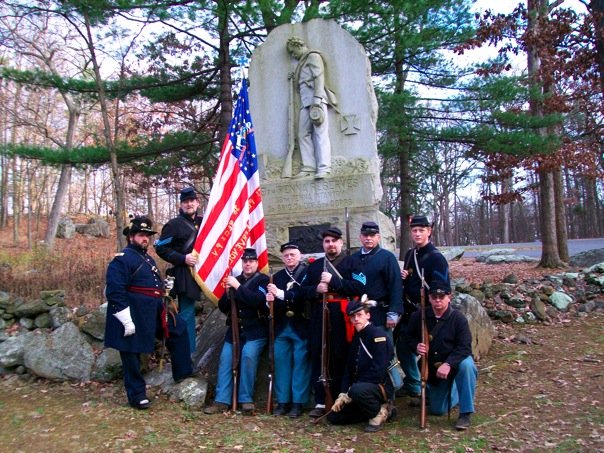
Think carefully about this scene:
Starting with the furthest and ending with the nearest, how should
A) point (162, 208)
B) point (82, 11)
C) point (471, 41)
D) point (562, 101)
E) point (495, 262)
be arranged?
1. point (162, 208)
2. point (495, 262)
3. point (562, 101)
4. point (471, 41)
5. point (82, 11)

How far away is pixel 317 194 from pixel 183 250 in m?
2.03

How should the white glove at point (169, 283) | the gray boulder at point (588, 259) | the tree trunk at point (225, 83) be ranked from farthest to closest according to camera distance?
the gray boulder at point (588, 259) → the tree trunk at point (225, 83) → the white glove at point (169, 283)

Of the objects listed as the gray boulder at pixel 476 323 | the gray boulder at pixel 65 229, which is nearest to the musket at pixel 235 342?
the gray boulder at pixel 476 323

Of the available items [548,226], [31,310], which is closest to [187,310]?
[31,310]

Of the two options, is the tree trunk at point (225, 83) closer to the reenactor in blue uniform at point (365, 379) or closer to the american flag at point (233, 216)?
the american flag at point (233, 216)

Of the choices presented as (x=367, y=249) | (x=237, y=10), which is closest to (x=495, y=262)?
(x=237, y=10)

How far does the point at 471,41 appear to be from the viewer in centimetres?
1181

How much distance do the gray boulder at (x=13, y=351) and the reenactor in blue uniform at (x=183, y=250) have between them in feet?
7.69

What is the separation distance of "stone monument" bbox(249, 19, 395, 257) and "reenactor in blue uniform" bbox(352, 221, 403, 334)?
5.17ft

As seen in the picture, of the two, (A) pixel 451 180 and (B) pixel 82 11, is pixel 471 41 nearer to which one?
(B) pixel 82 11

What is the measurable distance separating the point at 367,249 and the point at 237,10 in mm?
6371

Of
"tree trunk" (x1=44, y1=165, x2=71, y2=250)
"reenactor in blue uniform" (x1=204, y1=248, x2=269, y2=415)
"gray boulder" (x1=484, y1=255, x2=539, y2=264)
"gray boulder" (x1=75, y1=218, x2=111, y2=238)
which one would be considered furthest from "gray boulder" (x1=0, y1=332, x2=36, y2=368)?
"gray boulder" (x1=75, y1=218, x2=111, y2=238)

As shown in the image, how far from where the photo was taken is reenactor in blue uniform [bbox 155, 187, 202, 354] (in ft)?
19.9

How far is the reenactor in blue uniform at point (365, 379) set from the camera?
15.1 feet
